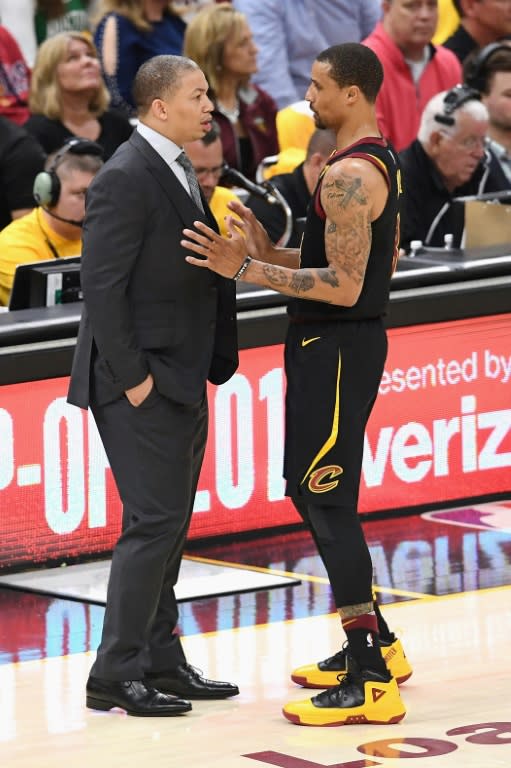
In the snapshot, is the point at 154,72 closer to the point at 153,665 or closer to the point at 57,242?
the point at 153,665

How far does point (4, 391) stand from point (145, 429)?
1.60 metres

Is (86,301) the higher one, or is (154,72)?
(154,72)

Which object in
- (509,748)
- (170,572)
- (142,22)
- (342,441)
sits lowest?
(509,748)

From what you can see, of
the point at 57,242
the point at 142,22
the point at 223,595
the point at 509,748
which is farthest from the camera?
the point at 142,22

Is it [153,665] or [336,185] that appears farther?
[153,665]

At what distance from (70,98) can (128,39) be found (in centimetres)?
105

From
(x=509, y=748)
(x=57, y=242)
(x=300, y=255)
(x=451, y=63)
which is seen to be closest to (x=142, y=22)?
(x=451, y=63)

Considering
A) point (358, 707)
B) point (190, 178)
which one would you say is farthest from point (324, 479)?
point (190, 178)

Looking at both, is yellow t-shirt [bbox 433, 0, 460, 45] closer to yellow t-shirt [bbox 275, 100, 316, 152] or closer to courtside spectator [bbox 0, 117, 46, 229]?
yellow t-shirt [bbox 275, 100, 316, 152]

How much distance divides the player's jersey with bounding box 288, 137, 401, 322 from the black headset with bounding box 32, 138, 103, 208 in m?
2.73

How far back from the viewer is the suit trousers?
4809 mm

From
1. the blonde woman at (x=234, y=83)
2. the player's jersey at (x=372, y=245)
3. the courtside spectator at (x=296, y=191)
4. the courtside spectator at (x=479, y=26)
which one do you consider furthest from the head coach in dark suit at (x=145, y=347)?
the courtside spectator at (x=479, y=26)

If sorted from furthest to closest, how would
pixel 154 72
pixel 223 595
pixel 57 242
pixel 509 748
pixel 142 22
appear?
1. pixel 142 22
2. pixel 57 242
3. pixel 223 595
4. pixel 154 72
5. pixel 509 748

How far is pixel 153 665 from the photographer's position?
5031 mm
